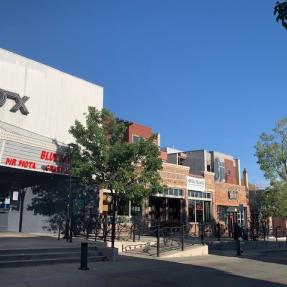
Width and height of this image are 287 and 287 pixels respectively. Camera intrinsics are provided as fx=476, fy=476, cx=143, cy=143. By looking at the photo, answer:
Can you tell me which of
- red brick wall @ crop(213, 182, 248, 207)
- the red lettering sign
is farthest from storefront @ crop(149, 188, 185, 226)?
the red lettering sign

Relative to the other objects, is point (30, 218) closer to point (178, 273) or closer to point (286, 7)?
point (178, 273)

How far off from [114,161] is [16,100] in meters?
6.44

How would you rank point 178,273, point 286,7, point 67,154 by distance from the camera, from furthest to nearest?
point 67,154, point 178,273, point 286,7

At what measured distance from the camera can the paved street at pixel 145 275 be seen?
13.0 meters

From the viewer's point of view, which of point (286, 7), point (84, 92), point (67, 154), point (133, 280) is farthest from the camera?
point (84, 92)

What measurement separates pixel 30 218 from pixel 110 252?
856 cm

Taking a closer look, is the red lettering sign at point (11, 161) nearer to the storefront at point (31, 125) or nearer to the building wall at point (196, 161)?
the storefront at point (31, 125)

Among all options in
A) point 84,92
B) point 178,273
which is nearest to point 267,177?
point 84,92

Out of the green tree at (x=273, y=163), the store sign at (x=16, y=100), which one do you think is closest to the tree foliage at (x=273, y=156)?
the green tree at (x=273, y=163)

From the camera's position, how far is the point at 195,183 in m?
Answer: 38.9

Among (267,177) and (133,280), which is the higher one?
(267,177)

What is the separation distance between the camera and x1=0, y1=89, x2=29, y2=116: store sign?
23.5 metres

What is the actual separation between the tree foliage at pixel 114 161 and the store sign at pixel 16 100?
307 centimetres

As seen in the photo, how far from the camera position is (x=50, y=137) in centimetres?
2591
